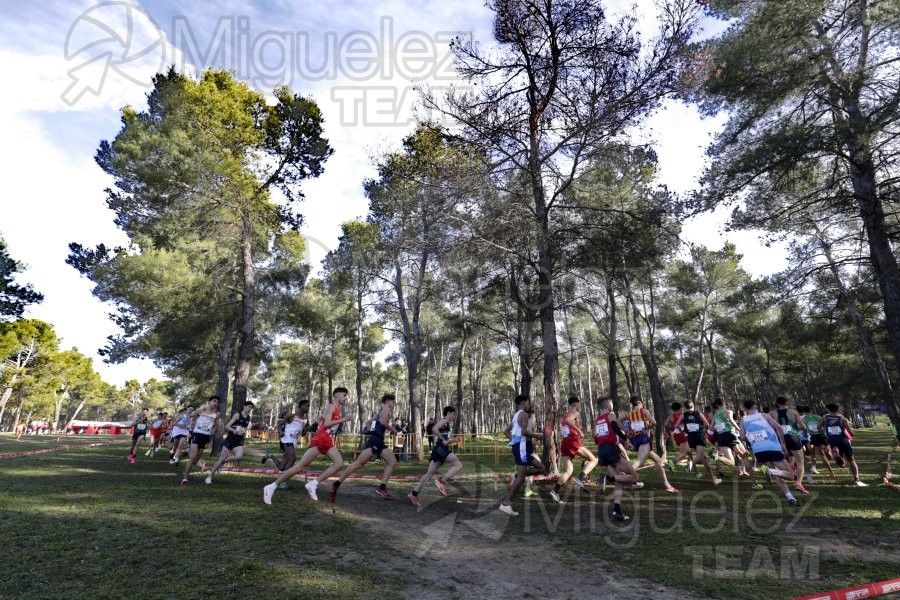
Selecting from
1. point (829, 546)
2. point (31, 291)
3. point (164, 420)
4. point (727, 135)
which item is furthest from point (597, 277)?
point (31, 291)

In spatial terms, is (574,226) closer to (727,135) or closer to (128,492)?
(727,135)

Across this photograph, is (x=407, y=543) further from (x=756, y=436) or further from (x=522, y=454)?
(x=756, y=436)

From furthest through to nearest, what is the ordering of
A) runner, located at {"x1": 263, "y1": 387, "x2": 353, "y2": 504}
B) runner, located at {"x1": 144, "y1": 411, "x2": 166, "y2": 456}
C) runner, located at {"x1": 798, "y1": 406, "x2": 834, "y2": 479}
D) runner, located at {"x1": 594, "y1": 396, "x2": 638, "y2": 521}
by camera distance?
runner, located at {"x1": 144, "y1": 411, "x2": 166, "y2": 456} < runner, located at {"x1": 798, "y1": 406, "x2": 834, "y2": 479} < runner, located at {"x1": 594, "y1": 396, "x2": 638, "y2": 521} < runner, located at {"x1": 263, "y1": 387, "x2": 353, "y2": 504}

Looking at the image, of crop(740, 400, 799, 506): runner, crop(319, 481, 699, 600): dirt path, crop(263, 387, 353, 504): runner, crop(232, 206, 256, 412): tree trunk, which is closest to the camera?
crop(319, 481, 699, 600): dirt path

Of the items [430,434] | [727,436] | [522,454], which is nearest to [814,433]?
[727,436]

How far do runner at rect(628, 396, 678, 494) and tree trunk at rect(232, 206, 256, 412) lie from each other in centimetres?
1263

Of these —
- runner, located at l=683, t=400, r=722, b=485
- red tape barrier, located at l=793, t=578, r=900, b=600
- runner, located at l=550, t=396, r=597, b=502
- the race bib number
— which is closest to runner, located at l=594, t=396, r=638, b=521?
runner, located at l=550, t=396, r=597, b=502

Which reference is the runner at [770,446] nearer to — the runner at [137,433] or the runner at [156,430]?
the runner at [137,433]

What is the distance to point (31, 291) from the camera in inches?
1163

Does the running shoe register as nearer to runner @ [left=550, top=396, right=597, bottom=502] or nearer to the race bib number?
runner @ [left=550, top=396, right=597, bottom=502]

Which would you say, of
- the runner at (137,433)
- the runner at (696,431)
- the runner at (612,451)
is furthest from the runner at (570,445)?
the runner at (137,433)

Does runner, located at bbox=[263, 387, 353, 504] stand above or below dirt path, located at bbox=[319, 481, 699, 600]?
above

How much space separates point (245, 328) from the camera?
17.0 meters

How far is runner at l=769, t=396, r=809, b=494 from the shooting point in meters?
9.62
